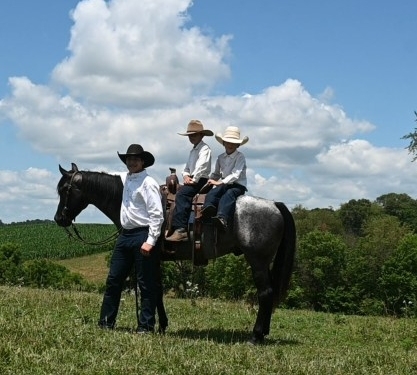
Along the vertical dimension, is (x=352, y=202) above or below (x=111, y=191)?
above

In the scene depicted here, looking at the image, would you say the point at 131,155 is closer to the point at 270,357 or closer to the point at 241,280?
the point at 270,357

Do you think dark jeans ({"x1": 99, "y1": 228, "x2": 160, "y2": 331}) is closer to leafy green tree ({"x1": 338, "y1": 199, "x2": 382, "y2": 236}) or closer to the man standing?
the man standing

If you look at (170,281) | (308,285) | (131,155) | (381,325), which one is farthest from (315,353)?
(308,285)

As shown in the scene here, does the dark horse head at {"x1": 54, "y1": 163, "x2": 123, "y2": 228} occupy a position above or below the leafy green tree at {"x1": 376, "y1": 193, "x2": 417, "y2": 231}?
below

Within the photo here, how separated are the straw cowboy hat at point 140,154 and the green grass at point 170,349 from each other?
237cm

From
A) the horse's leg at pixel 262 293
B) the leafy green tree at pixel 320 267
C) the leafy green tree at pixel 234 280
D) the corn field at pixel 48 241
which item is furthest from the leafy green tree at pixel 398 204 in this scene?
the horse's leg at pixel 262 293

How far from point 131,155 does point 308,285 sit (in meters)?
51.0

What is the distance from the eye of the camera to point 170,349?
7203 millimetres

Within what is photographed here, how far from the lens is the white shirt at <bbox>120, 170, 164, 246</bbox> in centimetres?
893

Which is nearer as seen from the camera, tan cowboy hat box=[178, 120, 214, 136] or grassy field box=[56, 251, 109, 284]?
tan cowboy hat box=[178, 120, 214, 136]

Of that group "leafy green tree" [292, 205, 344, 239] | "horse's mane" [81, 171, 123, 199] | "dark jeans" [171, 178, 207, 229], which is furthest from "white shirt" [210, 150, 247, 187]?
"leafy green tree" [292, 205, 344, 239]

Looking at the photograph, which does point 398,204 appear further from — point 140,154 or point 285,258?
point 140,154

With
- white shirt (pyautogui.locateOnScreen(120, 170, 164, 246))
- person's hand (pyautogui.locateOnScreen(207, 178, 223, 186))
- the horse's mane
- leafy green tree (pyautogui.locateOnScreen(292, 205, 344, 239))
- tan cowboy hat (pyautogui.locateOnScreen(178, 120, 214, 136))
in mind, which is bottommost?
white shirt (pyautogui.locateOnScreen(120, 170, 164, 246))

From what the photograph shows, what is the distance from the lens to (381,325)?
1335cm
